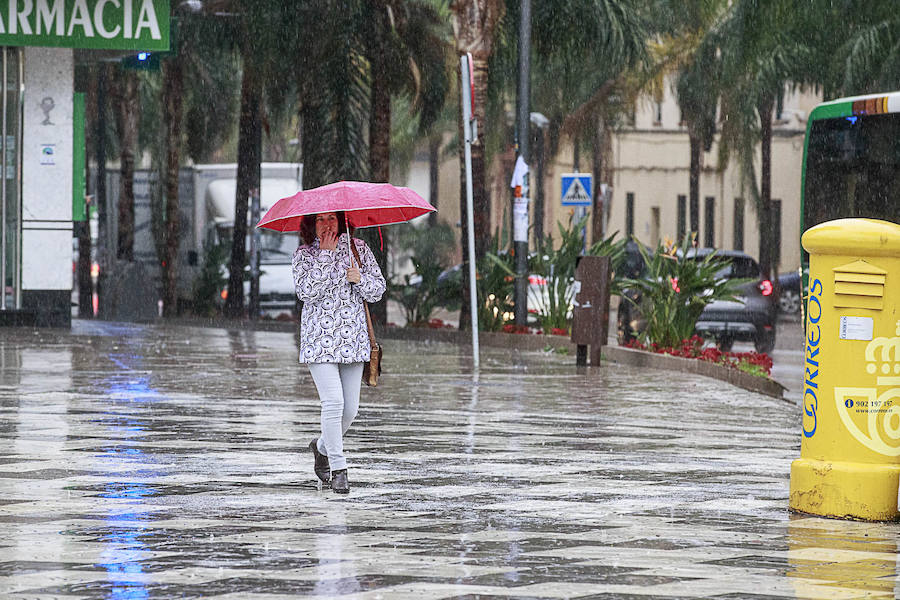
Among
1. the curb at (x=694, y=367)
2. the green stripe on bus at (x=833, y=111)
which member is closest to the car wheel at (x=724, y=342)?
the curb at (x=694, y=367)

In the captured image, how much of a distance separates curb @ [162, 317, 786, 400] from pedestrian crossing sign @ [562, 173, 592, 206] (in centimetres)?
450

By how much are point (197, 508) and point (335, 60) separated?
19242mm

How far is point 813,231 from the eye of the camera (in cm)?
898

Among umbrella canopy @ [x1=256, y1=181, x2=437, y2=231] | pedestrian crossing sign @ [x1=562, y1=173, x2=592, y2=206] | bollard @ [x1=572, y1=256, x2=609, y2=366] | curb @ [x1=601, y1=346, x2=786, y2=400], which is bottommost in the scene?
curb @ [x1=601, y1=346, x2=786, y2=400]

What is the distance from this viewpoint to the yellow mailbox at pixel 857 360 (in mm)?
8812

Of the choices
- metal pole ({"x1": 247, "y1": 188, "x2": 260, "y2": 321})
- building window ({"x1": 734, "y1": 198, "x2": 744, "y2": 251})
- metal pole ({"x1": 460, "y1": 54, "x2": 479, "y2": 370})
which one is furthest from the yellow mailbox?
building window ({"x1": 734, "y1": 198, "x2": 744, "y2": 251})

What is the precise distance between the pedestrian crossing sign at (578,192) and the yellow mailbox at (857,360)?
20.5 metres

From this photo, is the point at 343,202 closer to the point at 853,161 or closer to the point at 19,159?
the point at 853,161

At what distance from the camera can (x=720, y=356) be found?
62.9ft

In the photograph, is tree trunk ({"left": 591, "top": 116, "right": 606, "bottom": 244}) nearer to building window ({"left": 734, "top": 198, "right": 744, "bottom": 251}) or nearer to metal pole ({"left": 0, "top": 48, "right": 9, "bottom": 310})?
building window ({"left": 734, "top": 198, "right": 744, "bottom": 251})

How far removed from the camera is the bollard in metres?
19.4

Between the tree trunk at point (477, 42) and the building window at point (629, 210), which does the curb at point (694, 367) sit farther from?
the building window at point (629, 210)

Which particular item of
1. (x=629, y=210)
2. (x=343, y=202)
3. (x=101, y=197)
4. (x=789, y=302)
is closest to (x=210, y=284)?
(x=101, y=197)

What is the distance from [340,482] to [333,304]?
A: 37.1 inches
